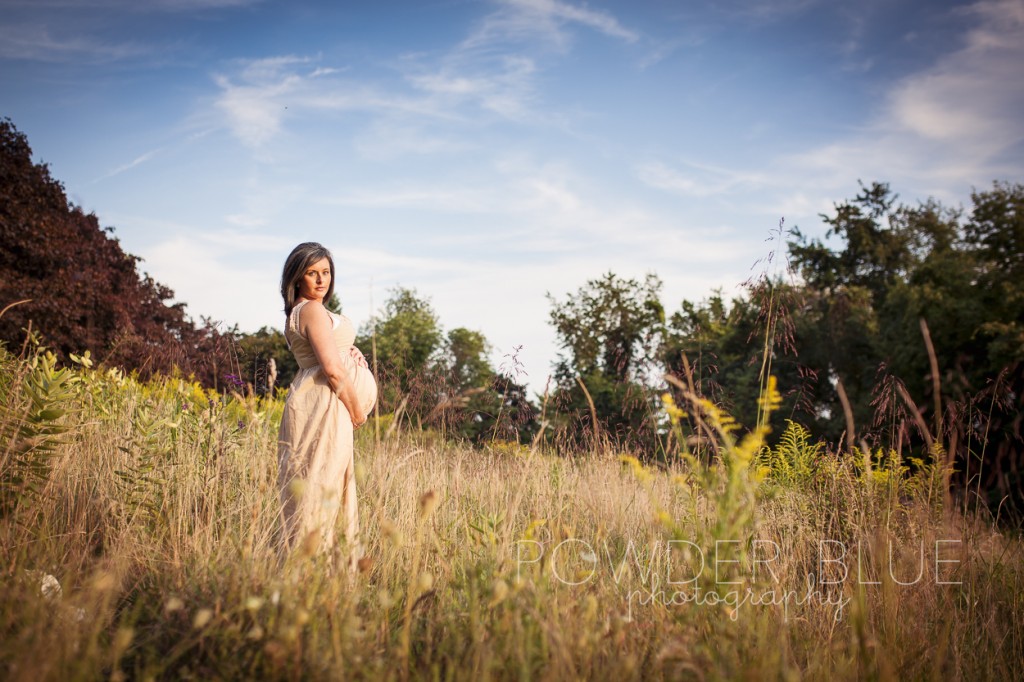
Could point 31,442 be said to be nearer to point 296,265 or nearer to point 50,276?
point 296,265

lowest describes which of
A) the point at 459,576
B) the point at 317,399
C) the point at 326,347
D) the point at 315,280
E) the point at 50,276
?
the point at 459,576

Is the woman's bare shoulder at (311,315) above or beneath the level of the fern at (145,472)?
above

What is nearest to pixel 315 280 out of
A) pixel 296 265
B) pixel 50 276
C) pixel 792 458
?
pixel 296 265

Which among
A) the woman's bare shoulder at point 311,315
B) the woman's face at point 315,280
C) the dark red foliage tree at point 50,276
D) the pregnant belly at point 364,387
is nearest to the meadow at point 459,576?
the pregnant belly at point 364,387

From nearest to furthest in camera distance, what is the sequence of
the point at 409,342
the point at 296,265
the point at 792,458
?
the point at 296,265
the point at 792,458
the point at 409,342

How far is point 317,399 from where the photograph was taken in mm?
3213

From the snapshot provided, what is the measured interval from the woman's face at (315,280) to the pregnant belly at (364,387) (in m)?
0.45

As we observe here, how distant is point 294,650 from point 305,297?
6.99 ft

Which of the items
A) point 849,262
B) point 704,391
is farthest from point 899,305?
point 704,391

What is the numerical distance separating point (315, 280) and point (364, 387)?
2.08 feet

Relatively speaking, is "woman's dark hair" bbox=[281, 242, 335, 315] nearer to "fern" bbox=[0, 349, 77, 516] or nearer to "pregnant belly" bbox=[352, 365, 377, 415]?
"pregnant belly" bbox=[352, 365, 377, 415]

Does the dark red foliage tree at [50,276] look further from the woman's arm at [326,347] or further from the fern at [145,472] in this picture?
the woman's arm at [326,347]

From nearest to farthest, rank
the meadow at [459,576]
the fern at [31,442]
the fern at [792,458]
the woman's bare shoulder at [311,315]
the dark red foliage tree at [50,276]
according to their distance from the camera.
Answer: the meadow at [459,576]
the fern at [31,442]
the woman's bare shoulder at [311,315]
the fern at [792,458]
the dark red foliage tree at [50,276]

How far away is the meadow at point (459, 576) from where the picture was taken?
6.08 feet
